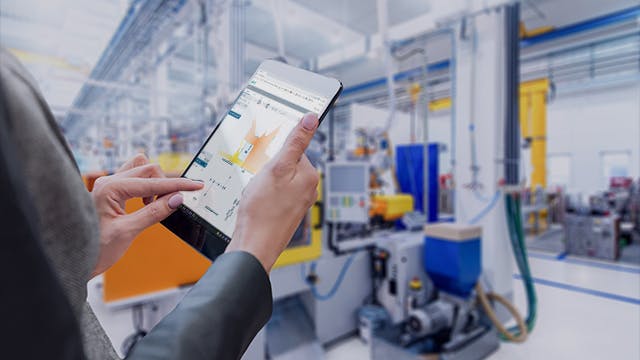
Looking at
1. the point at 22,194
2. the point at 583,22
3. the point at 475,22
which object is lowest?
the point at 22,194

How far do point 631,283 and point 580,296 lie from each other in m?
0.95

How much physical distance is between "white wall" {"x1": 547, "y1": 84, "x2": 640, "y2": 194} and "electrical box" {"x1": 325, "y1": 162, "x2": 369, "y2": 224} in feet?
30.8

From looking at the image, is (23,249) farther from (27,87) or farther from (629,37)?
(629,37)

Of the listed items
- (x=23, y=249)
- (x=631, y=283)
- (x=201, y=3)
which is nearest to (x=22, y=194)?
(x=23, y=249)

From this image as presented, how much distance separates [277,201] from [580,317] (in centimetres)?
361

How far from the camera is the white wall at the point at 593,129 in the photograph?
867 centimetres

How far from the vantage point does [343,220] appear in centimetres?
242

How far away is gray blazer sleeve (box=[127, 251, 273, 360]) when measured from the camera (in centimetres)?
34

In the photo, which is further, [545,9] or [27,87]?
[545,9]

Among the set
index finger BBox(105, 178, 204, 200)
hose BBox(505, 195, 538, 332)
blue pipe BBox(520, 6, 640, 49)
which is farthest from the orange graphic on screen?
blue pipe BBox(520, 6, 640, 49)

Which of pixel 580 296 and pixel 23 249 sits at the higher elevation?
pixel 23 249

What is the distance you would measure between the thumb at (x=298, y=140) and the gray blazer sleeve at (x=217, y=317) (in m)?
0.16

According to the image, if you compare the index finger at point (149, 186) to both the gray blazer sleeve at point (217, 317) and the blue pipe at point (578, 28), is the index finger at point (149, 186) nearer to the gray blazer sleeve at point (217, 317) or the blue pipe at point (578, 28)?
the gray blazer sleeve at point (217, 317)

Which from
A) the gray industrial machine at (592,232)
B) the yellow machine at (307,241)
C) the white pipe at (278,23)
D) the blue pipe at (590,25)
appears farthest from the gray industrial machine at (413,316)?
the blue pipe at (590,25)
